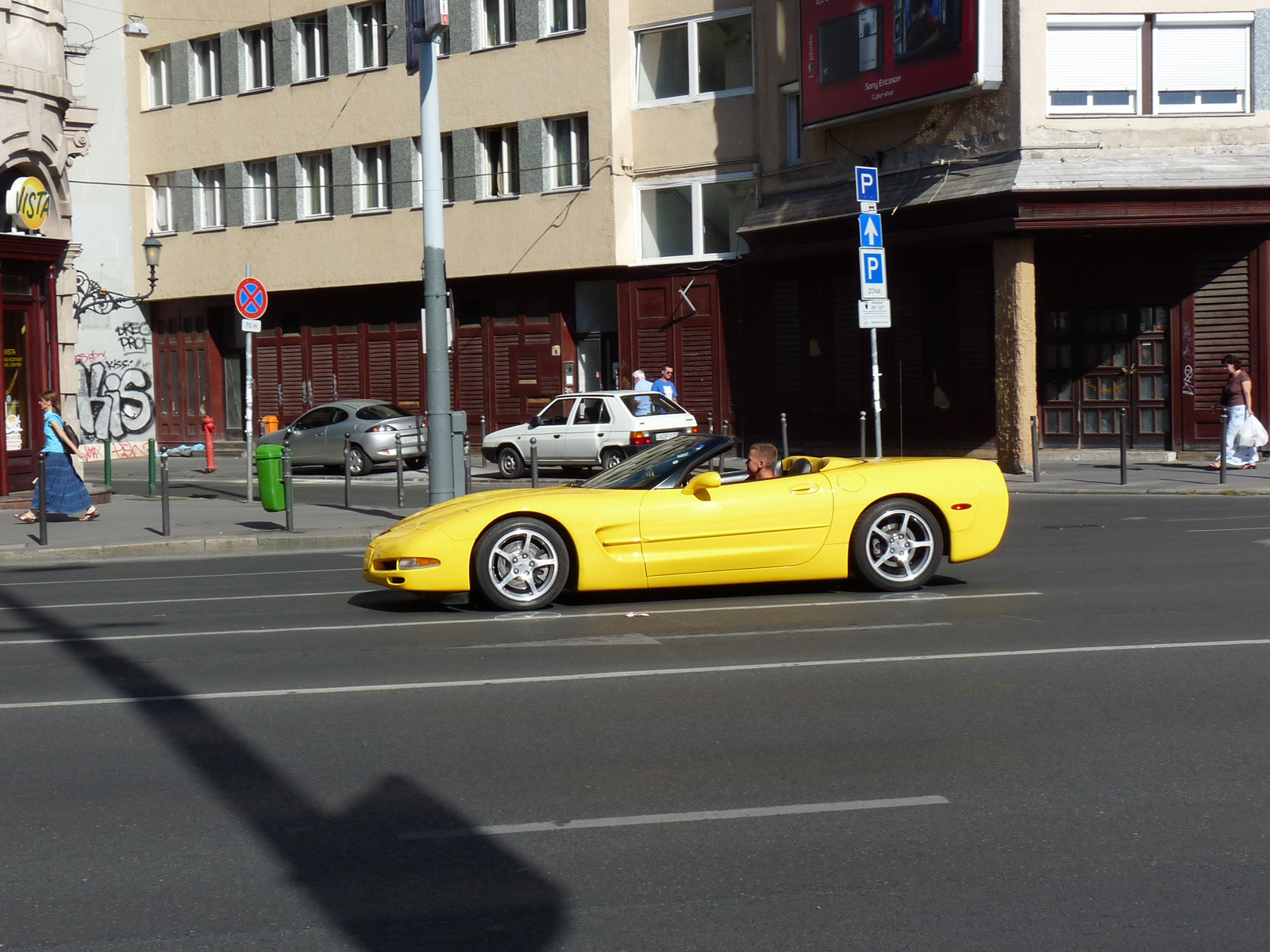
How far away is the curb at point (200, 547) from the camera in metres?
16.1

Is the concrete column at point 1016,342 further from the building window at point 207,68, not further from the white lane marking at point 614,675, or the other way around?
the building window at point 207,68

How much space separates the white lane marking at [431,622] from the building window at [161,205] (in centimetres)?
3071

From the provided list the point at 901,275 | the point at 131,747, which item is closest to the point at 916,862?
the point at 131,747

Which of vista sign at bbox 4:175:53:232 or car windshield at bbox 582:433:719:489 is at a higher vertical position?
vista sign at bbox 4:175:53:232

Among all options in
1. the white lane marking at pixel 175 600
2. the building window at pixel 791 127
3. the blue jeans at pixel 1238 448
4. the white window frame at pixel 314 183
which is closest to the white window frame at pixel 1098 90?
the blue jeans at pixel 1238 448

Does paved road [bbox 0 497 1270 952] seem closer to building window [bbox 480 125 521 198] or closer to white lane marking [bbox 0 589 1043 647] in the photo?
white lane marking [bbox 0 589 1043 647]

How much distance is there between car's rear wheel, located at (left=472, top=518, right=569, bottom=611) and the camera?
409 inches

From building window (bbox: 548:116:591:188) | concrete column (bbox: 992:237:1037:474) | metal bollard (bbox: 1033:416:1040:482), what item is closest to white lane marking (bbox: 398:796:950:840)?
metal bollard (bbox: 1033:416:1040:482)

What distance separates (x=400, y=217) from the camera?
1342 inches

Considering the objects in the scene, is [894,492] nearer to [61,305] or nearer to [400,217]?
[61,305]

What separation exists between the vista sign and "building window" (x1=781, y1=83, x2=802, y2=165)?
1311 cm

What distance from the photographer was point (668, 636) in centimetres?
923

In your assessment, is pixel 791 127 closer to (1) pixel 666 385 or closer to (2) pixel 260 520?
(1) pixel 666 385

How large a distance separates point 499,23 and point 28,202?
43.9 feet
